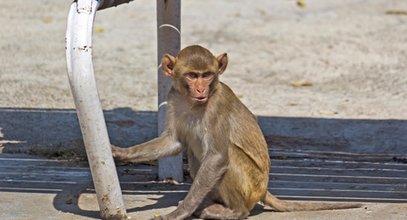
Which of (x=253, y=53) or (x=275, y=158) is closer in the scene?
(x=275, y=158)

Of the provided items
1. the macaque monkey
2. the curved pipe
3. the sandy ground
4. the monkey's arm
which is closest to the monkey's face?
the macaque monkey

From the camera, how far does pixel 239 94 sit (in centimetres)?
958

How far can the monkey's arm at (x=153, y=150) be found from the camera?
19.1 ft

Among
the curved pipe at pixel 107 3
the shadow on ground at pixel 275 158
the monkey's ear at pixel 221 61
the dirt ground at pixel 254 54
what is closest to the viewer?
the curved pipe at pixel 107 3

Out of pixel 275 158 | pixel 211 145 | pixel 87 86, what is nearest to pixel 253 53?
pixel 275 158

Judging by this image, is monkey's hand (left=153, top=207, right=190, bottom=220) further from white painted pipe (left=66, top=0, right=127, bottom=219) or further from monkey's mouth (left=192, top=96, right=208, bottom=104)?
monkey's mouth (left=192, top=96, right=208, bottom=104)

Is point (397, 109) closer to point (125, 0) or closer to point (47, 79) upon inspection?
point (47, 79)

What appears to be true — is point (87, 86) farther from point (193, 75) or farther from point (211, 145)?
point (211, 145)

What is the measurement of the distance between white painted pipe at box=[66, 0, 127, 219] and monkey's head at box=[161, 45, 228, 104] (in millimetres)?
589

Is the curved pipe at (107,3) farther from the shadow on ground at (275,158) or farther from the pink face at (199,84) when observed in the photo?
the shadow on ground at (275,158)

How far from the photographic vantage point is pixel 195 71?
568 centimetres

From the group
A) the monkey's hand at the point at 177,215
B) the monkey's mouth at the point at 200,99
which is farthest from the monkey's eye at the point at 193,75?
the monkey's hand at the point at 177,215

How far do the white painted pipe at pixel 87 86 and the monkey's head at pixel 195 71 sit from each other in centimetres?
59

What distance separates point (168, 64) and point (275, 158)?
70.2 inches
